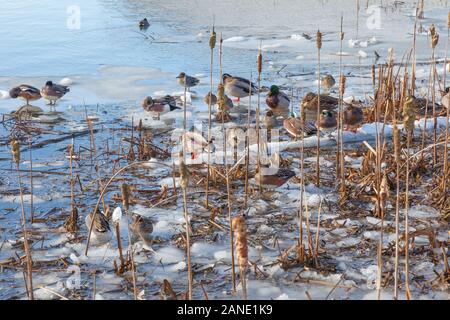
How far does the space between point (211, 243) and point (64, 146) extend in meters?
3.03

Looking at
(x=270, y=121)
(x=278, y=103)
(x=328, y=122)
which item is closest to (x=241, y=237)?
(x=328, y=122)

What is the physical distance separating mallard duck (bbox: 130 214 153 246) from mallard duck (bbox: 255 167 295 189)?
1089 mm

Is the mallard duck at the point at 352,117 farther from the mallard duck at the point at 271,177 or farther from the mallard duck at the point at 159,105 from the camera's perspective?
the mallard duck at the point at 159,105

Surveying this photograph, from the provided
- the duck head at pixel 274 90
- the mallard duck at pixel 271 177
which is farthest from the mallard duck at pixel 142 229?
the duck head at pixel 274 90

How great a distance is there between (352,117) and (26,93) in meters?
Answer: 4.24

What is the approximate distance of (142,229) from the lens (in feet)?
14.2

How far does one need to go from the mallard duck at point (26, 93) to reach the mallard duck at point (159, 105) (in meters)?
1.59

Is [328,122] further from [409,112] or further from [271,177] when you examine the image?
[409,112]

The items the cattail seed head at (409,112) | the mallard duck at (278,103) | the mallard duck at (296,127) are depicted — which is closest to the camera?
the cattail seed head at (409,112)

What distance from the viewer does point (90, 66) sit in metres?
11.1

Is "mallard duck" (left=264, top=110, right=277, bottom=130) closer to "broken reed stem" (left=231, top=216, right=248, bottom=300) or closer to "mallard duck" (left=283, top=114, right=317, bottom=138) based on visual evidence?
"mallard duck" (left=283, top=114, right=317, bottom=138)

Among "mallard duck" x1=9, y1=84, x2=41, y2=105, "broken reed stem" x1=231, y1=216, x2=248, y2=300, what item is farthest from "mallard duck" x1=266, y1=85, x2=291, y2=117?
Answer: "broken reed stem" x1=231, y1=216, x2=248, y2=300

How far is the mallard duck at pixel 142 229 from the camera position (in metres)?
4.31
